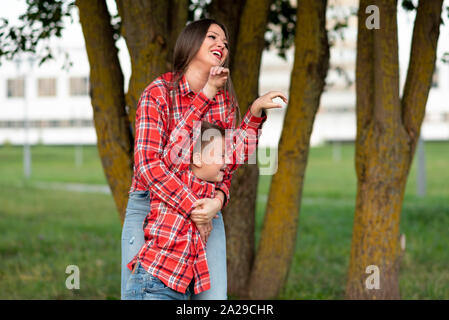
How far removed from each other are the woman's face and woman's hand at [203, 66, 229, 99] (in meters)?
0.15

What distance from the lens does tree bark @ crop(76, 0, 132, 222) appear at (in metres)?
4.04

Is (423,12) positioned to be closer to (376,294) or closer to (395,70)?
(395,70)

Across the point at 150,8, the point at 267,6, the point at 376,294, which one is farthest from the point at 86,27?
the point at 376,294

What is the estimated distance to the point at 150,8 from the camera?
12.2ft

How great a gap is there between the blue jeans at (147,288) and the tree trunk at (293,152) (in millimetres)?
2282

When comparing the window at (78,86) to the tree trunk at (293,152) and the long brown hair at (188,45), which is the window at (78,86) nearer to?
the tree trunk at (293,152)

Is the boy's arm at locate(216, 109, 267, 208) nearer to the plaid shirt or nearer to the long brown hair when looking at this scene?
the plaid shirt

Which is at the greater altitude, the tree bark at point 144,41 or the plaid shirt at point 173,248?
the tree bark at point 144,41

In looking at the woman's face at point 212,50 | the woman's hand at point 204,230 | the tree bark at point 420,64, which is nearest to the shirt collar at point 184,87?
the woman's face at point 212,50

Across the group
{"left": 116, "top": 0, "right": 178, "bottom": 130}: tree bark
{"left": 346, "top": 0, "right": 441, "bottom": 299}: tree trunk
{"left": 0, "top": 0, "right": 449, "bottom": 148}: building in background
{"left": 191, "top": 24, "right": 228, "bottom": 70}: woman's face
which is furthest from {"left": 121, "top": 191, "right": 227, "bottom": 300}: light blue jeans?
{"left": 0, "top": 0, "right": 449, "bottom": 148}: building in background

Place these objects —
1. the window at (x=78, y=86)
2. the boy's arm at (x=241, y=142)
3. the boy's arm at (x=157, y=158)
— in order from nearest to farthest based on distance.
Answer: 1. the boy's arm at (x=157, y=158)
2. the boy's arm at (x=241, y=142)
3. the window at (x=78, y=86)

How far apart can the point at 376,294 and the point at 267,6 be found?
2257 millimetres

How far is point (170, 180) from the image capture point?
234 cm

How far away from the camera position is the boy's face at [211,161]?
2467 millimetres
